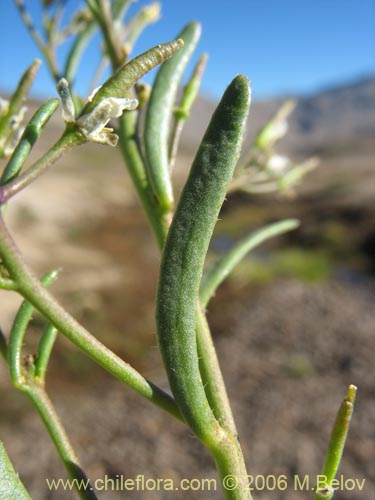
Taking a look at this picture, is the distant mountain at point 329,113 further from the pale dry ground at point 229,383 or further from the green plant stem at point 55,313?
the green plant stem at point 55,313

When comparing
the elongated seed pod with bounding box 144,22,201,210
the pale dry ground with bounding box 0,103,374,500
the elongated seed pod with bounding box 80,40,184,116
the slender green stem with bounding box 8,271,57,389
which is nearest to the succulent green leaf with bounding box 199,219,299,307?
the elongated seed pod with bounding box 144,22,201,210

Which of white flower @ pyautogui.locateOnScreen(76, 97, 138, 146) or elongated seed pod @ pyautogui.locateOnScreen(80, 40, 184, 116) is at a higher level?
elongated seed pod @ pyautogui.locateOnScreen(80, 40, 184, 116)

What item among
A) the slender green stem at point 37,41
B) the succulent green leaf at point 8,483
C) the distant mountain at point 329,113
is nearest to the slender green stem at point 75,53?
the slender green stem at point 37,41

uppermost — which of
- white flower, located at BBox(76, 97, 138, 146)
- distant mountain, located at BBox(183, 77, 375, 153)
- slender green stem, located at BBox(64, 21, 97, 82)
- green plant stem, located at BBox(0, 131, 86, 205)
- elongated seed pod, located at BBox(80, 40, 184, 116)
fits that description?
distant mountain, located at BBox(183, 77, 375, 153)

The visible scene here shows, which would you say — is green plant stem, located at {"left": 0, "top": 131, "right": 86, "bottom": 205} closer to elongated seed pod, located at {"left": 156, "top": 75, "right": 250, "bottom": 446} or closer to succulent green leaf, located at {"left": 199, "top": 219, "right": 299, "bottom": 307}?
elongated seed pod, located at {"left": 156, "top": 75, "right": 250, "bottom": 446}

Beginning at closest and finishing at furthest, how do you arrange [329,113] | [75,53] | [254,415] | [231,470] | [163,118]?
[231,470], [163,118], [75,53], [254,415], [329,113]

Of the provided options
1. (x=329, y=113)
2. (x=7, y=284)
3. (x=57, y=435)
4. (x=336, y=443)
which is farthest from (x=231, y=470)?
(x=329, y=113)

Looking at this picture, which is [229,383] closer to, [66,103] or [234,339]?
[234,339]
